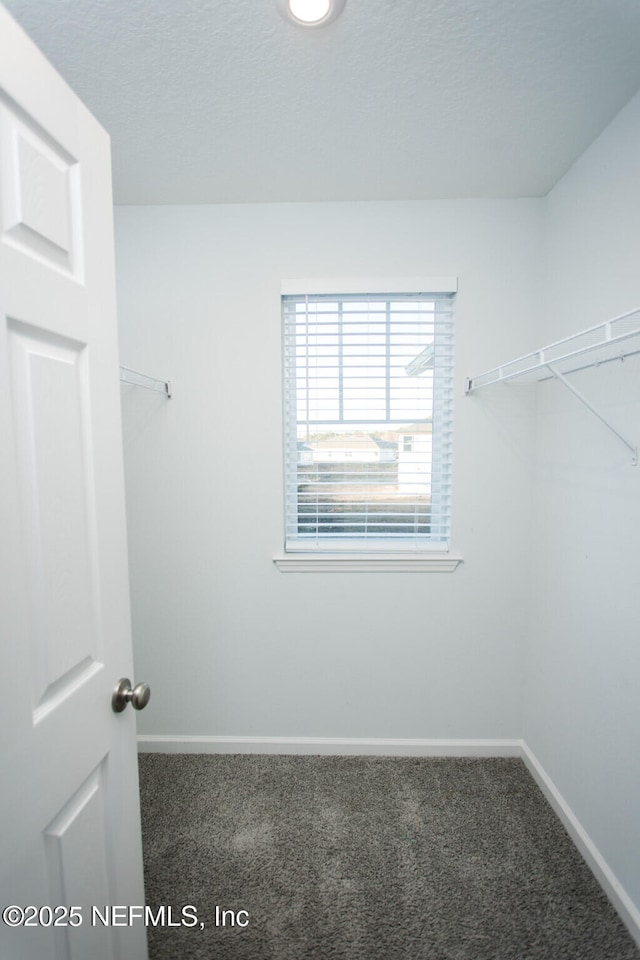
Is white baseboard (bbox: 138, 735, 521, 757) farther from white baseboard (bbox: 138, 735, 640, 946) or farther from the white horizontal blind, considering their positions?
the white horizontal blind

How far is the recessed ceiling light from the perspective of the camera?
938 mm

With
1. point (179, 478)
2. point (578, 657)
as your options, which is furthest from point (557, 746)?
point (179, 478)

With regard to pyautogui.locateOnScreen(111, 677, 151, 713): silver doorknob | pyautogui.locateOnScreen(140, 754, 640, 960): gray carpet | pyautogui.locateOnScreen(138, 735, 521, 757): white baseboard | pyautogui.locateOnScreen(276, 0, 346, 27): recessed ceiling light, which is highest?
pyautogui.locateOnScreen(276, 0, 346, 27): recessed ceiling light

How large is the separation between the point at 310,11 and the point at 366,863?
2528 mm

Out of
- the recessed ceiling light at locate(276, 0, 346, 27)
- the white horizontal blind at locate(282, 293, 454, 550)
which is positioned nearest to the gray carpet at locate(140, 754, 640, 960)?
the white horizontal blind at locate(282, 293, 454, 550)

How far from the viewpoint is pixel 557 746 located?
64.5 inches

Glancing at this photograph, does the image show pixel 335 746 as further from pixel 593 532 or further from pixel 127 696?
pixel 593 532

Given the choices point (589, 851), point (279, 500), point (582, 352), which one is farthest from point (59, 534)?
point (589, 851)

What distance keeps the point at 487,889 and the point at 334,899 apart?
1.68 feet

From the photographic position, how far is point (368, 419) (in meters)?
1.87

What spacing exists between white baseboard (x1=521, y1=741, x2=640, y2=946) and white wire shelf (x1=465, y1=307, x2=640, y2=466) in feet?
4.43

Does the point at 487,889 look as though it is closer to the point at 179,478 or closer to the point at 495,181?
the point at 179,478

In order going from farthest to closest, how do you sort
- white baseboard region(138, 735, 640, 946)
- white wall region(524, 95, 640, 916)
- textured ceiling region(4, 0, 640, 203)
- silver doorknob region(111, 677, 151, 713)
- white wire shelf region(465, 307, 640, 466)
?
white baseboard region(138, 735, 640, 946)
white wall region(524, 95, 640, 916)
white wire shelf region(465, 307, 640, 466)
textured ceiling region(4, 0, 640, 203)
silver doorknob region(111, 677, 151, 713)

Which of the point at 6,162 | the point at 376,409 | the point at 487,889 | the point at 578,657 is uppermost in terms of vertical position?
the point at 6,162
